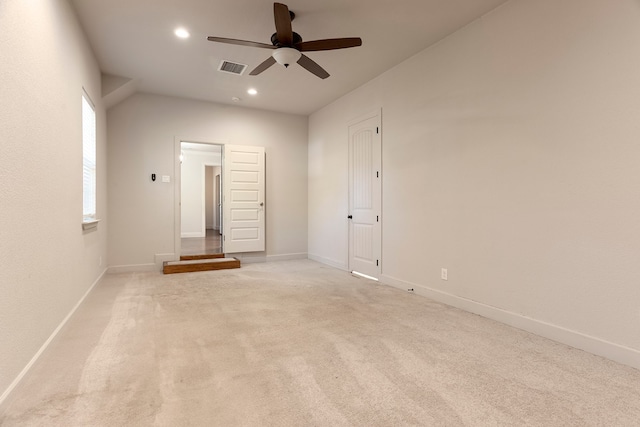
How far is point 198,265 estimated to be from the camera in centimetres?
532

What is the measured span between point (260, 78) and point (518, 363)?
4.45 m

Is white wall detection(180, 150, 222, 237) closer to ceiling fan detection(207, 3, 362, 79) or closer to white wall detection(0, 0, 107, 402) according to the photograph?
white wall detection(0, 0, 107, 402)

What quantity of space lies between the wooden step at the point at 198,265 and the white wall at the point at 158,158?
42 cm

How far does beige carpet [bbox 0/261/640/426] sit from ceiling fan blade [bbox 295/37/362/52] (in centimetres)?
251

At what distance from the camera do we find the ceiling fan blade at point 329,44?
2.91m

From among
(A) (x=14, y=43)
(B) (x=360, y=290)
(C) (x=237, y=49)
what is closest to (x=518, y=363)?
(B) (x=360, y=290)

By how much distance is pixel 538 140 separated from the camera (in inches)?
107

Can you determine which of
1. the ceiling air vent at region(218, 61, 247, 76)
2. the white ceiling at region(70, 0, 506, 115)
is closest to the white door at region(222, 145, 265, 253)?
the white ceiling at region(70, 0, 506, 115)

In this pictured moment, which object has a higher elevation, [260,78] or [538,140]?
[260,78]

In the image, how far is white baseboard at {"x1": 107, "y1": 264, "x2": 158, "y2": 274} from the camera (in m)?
5.16

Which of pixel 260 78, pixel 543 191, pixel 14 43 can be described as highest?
pixel 260 78

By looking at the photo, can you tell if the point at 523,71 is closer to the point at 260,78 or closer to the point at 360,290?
the point at 360,290

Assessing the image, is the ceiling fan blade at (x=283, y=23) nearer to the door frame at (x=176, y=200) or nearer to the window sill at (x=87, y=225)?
the window sill at (x=87, y=225)

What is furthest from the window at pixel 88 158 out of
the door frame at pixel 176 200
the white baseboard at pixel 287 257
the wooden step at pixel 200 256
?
the white baseboard at pixel 287 257
